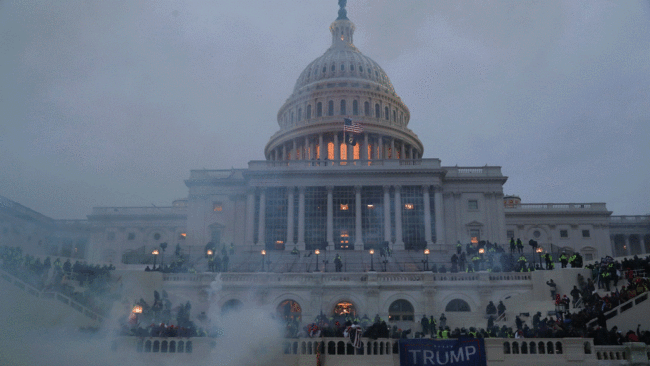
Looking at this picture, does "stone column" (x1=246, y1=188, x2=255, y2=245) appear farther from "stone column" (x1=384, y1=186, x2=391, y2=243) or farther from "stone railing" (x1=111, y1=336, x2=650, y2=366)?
"stone railing" (x1=111, y1=336, x2=650, y2=366)

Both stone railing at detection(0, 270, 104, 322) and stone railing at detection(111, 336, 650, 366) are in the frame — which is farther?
stone railing at detection(0, 270, 104, 322)

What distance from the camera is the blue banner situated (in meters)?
21.3

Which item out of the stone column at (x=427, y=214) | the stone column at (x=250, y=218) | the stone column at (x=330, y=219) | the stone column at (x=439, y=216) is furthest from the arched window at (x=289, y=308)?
the stone column at (x=439, y=216)

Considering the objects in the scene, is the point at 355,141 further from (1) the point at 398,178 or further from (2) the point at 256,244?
(2) the point at 256,244

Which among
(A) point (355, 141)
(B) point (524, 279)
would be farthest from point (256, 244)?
(B) point (524, 279)

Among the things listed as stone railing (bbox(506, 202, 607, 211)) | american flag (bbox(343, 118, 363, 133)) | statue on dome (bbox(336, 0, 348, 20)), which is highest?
statue on dome (bbox(336, 0, 348, 20))

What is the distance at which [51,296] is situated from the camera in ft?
90.1

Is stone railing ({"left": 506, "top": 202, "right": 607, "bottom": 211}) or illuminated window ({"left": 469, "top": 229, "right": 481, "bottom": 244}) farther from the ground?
stone railing ({"left": 506, "top": 202, "right": 607, "bottom": 211})

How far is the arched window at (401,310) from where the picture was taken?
1406 inches

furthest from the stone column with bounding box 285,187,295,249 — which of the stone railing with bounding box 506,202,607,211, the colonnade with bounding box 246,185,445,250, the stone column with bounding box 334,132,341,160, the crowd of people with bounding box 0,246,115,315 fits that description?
the stone railing with bounding box 506,202,607,211

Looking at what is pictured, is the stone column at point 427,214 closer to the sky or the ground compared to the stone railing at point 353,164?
closer to the ground

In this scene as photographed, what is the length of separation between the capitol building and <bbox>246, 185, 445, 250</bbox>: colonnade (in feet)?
0.50

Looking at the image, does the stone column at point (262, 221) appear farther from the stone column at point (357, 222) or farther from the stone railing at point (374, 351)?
the stone railing at point (374, 351)

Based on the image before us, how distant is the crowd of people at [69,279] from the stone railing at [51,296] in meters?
0.47
